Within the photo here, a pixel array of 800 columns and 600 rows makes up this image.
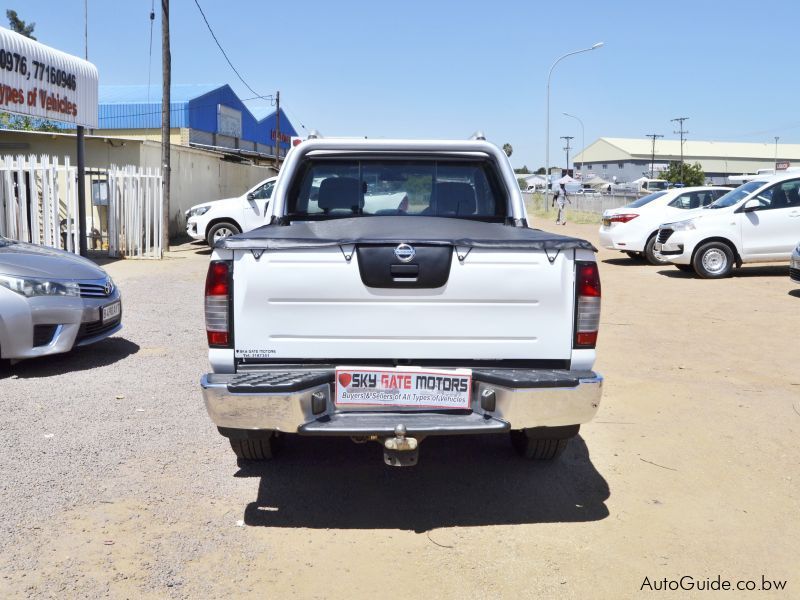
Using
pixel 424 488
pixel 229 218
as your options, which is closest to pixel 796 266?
pixel 424 488

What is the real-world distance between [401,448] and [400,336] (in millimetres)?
534

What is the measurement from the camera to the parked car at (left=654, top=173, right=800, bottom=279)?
47.4 ft

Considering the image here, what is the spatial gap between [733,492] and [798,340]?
5.12 metres

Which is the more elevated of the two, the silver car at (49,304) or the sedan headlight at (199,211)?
the sedan headlight at (199,211)

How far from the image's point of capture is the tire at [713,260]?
48.1ft

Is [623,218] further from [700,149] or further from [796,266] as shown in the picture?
[700,149]

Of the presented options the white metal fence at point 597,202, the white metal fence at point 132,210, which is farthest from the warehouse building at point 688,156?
the white metal fence at point 132,210

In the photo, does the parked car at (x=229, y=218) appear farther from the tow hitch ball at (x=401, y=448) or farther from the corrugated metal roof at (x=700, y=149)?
the corrugated metal roof at (x=700, y=149)

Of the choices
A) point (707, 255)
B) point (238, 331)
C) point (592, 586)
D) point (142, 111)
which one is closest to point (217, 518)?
point (238, 331)

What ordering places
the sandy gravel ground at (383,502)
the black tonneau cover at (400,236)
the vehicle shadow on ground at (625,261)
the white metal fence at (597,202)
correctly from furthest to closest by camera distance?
the white metal fence at (597,202), the vehicle shadow on ground at (625,261), the black tonneau cover at (400,236), the sandy gravel ground at (383,502)

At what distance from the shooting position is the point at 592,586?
3.49 m

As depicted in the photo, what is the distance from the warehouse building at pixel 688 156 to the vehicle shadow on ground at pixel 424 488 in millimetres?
125810

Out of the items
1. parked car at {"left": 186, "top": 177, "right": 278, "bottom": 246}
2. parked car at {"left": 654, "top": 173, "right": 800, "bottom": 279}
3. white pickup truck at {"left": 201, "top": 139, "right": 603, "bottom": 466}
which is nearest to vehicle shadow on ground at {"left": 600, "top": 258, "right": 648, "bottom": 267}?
parked car at {"left": 654, "top": 173, "right": 800, "bottom": 279}

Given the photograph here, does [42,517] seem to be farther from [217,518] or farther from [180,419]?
[180,419]
